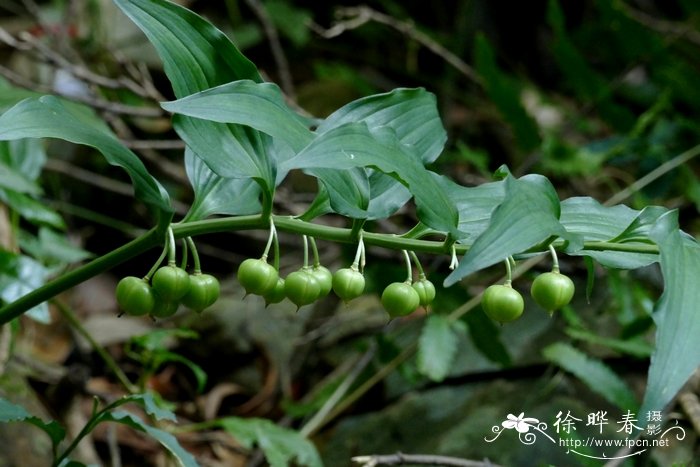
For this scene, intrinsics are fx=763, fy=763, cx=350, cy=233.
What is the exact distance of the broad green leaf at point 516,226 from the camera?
0.52 meters

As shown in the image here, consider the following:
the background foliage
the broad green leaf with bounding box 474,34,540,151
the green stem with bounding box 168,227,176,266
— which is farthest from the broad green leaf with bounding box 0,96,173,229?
the broad green leaf with bounding box 474,34,540,151

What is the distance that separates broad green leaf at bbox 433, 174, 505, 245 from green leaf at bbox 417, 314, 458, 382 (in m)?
0.73

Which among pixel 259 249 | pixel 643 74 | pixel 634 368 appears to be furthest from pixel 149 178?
pixel 643 74

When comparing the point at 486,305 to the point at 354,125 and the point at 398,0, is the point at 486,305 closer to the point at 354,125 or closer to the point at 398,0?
the point at 354,125

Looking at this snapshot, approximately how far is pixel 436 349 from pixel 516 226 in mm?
922

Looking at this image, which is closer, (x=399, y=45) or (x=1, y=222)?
(x=1, y=222)

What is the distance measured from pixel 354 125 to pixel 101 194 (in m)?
2.48

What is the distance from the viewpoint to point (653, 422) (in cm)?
109

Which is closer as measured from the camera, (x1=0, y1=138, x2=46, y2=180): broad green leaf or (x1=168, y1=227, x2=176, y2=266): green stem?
(x1=168, y1=227, x2=176, y2=266): green stem

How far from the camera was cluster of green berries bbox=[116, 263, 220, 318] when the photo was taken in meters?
Result: 0.61

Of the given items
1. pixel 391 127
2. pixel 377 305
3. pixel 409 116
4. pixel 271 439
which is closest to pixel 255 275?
pixel 391 127

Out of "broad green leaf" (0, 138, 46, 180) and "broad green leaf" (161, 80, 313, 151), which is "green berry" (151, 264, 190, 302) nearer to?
"broad green leaf" (161, 80, 313, 151)

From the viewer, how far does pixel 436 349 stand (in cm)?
144

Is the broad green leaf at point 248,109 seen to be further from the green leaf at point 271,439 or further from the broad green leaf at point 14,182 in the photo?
the green leaf at point 271,439
